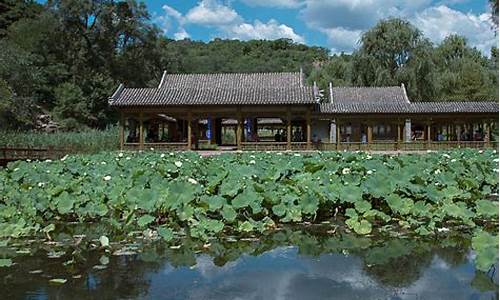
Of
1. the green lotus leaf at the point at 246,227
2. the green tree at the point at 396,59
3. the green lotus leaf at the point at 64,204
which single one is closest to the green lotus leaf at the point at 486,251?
the green lotus leaf at the point at 246,227

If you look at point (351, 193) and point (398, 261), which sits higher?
point (351, 193)

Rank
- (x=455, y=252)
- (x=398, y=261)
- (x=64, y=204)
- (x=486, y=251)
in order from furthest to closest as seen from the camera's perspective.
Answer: (x=64, y=204) → (x=455, y=252) → (x=398, y=261) → (x=486, y=251)

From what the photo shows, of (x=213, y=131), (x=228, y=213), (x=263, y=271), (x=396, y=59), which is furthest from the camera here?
(x=396, y=59)

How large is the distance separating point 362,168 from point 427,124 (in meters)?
24.7

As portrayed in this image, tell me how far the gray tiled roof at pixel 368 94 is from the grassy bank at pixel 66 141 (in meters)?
14.2

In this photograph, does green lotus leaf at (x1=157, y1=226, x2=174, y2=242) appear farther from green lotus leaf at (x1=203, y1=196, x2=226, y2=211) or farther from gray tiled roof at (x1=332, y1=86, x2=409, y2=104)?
gray tiled roof at (x1=332, y1=86, x2=409, y2=104)

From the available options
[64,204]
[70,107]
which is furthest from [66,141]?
[64,204]

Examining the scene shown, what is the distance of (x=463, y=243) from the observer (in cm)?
540

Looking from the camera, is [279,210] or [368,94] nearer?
[279,210]

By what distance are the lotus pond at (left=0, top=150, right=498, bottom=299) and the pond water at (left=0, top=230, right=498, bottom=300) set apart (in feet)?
0.06

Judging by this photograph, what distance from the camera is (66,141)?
1089 inches

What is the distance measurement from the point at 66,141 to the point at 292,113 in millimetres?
10935

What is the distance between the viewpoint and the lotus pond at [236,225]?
447 cm

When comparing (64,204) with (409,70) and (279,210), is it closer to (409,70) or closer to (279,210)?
(279,210)
